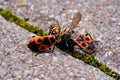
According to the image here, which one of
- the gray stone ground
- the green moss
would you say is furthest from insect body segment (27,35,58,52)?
the green moss

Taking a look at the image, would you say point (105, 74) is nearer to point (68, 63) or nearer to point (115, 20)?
point (68, 63)


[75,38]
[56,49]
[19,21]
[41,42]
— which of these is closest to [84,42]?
[75,38]

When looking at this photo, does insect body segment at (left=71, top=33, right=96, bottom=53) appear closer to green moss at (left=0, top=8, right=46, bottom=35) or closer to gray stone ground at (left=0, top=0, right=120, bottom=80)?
gray stone ground at (left=0, top=0, right=120, bottom=80)

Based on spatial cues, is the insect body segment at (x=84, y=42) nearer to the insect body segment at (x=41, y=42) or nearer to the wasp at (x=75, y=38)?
the wasp at (x=75, y=38)

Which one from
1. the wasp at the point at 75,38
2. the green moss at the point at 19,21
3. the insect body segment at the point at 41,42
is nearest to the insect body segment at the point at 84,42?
the wasp at the point at 75,38

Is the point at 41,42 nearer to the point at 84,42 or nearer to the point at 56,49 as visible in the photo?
the point at 56,49

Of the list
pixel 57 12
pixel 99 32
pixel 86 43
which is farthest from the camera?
pixel 57 12

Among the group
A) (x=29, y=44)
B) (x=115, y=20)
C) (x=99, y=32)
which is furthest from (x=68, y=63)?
(x=115, y=20)
